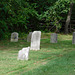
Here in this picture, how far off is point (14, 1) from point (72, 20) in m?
16.8

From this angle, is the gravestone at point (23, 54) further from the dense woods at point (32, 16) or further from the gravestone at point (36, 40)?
the dense woods at point (32, 16)

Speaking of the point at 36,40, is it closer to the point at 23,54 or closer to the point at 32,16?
the point at 23,54

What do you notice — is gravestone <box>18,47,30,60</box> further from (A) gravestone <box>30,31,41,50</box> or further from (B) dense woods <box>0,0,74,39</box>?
(B) dense woods <box>0,0,74,39</box>

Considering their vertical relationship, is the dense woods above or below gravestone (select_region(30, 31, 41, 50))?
above

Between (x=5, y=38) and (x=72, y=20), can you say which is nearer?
(x=5, y=38)

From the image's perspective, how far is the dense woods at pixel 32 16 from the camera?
22.8 meters

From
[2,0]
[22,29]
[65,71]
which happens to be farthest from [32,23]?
[65,71]

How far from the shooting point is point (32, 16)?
3172cm

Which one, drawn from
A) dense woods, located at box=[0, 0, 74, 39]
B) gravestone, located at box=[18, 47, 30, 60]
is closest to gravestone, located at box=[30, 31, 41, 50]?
gravestone, located at box=[18, 47, 30, 60]

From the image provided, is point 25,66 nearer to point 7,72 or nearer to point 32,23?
point 7,72

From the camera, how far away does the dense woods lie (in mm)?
22777

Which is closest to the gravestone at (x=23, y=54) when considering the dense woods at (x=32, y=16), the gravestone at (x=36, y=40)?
the gravestone at (x=36, y=40)

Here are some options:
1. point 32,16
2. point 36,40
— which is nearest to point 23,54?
point 36,40

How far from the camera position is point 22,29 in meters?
30.0
